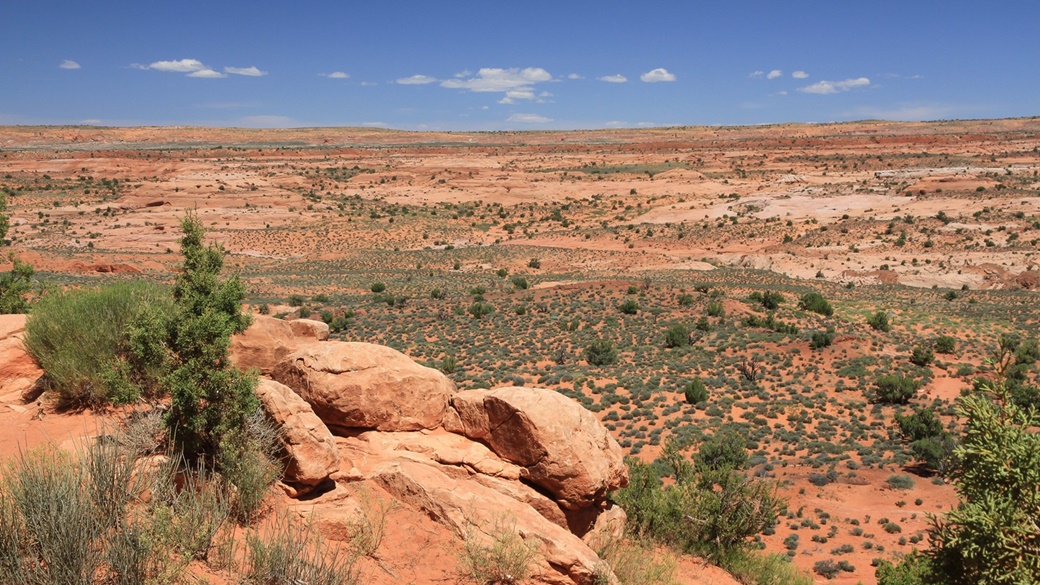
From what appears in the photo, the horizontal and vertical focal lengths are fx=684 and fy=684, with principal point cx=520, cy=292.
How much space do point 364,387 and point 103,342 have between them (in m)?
3.58

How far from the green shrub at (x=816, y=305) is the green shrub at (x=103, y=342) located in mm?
30173

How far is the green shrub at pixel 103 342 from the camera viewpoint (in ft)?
25.9

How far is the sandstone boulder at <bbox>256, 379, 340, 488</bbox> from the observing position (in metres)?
7.95

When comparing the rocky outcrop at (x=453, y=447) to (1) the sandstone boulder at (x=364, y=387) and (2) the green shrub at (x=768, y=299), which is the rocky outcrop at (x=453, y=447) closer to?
(1) the sandstone boulder at (x=364, y=387)

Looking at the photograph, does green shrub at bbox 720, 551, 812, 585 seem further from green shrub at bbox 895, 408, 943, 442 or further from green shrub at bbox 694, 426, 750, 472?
green shrub at bbox 895, 408, 943, 442

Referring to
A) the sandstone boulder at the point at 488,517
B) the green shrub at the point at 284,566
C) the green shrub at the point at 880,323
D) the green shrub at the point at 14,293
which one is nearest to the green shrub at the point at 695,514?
the sandstone boulder at the point at 488,517

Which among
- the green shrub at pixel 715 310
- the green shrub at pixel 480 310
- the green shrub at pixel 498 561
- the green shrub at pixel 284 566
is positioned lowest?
the green shrub at pixel 480 310

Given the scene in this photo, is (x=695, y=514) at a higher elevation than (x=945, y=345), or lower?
higher

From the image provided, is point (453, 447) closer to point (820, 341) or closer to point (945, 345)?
point (820, 341)

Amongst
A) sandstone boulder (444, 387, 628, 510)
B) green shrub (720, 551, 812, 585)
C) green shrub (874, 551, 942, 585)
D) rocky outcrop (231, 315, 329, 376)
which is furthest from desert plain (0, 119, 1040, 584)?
rocky outcrop (231, 315, 329, 376)

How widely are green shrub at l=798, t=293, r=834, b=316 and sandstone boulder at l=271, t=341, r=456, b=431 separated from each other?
27.7 meters

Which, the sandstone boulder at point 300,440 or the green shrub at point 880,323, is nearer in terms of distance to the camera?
the sandstone boulder at point 300,440

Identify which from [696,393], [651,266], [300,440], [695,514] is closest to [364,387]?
[300,440]

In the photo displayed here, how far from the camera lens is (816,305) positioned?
33.5 metres
